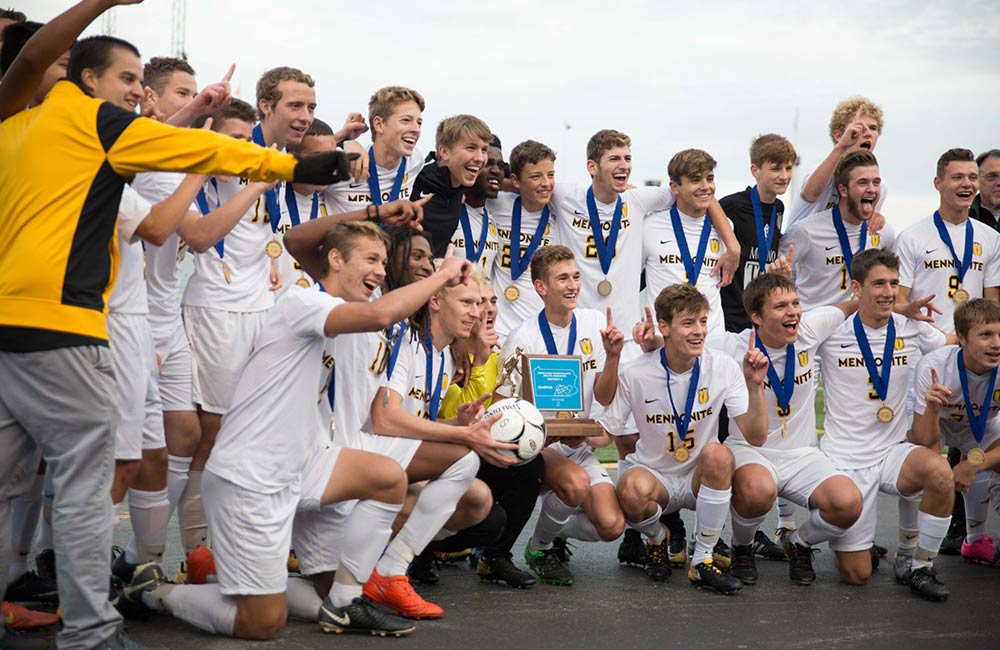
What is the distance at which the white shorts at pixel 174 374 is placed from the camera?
589 cm

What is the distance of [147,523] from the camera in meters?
5.54

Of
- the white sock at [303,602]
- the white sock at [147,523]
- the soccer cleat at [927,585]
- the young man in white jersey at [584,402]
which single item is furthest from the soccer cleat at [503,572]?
the soccer cleat at [927,585]

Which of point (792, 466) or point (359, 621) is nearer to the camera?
point (359, 621)

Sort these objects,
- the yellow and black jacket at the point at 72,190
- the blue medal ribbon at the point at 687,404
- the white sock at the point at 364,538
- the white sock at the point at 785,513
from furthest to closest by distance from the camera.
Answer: the white sock at the point at 785,513 < the blue medal ribbon at the point at 687,404 < the white sock at the point at 364,538 < the yellow and black jacket at the point at 72,190

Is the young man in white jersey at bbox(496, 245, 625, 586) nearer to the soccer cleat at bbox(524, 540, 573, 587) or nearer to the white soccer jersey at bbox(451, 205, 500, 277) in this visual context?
the soccer cleat at bbox(524, 540, 573, 587)

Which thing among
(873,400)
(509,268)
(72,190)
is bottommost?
(873,400)

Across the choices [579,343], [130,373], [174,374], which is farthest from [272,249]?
[579,343]

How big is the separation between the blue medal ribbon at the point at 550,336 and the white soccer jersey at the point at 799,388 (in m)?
1.05

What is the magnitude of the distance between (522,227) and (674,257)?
1111 mm

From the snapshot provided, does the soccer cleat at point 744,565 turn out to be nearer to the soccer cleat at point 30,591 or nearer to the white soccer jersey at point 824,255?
the white soccer jersey at point 824,255

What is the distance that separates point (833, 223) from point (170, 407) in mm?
4833

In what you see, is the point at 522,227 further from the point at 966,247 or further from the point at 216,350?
the point at 966,247

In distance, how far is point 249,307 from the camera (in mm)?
6195

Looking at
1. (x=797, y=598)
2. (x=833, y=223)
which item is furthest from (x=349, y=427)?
(x=833, y=223)
